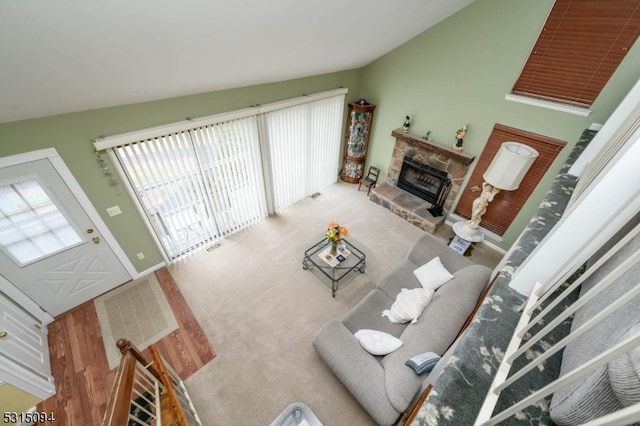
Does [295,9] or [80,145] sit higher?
[295,9]

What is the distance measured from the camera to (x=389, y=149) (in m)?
4.97

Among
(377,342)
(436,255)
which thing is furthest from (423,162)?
(377,342)

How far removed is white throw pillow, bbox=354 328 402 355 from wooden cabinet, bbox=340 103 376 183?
378 cm

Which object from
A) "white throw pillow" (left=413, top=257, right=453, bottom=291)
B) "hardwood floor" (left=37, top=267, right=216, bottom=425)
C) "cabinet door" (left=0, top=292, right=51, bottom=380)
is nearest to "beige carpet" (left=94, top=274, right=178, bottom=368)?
"hardwood floor" (left=37, top=267, right=216, bottom=425)

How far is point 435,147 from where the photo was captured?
4172mm

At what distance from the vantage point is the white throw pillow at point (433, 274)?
2.88 meters

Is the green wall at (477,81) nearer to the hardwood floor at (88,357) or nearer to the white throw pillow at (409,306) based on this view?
the white throw pillow at (409,306)

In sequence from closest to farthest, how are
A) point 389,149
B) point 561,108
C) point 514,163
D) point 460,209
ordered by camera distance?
point 561,108
point 514,163
point 460,209
point 389,149

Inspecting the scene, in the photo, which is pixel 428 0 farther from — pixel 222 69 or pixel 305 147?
pixel 305 147

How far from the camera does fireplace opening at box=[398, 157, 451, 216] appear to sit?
442 centimetres

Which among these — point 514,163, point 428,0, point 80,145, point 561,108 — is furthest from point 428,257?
point 80,145

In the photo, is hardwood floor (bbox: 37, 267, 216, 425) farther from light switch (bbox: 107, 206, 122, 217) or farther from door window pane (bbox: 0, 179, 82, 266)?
light switch (bbox: 107, 206, 122, 217)

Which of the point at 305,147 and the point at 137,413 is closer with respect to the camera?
the point at 137,413

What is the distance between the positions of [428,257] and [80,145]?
412 cm
